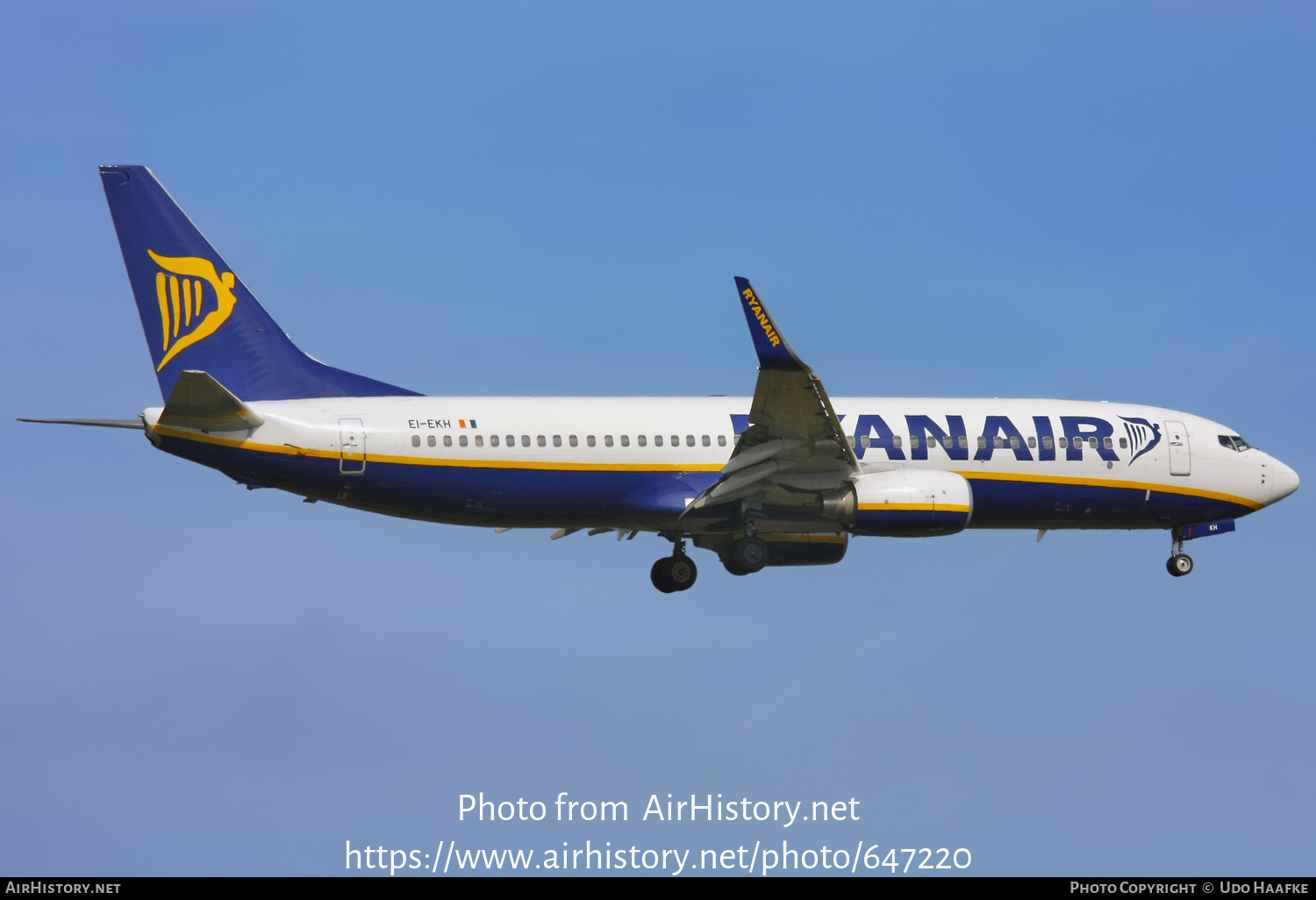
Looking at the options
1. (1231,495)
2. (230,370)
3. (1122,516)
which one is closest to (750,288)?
(230,370)

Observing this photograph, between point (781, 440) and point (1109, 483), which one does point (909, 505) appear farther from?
point (1109, 483)

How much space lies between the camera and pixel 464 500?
31.0 meters

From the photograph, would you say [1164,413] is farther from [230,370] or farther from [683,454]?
[230,370]

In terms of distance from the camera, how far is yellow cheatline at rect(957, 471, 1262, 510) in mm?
34188

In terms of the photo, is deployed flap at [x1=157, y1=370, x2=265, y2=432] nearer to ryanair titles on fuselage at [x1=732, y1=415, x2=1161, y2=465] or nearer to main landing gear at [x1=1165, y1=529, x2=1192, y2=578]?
ryanair titles on fuselage at [x1=732, y1=415, x2=1161, y2=465]

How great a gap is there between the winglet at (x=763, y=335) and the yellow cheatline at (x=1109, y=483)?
7406 mm

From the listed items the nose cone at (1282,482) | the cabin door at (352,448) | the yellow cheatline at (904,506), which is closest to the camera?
the cabin door at (352,448)

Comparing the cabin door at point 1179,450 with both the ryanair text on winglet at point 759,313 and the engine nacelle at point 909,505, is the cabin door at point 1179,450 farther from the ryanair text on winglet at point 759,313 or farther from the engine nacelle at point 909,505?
the ryanair text on winglet at point 759,313

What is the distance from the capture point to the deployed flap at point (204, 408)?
1087 inches

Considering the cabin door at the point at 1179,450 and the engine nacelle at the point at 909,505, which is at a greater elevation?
the cabin door at the point at 1179,450

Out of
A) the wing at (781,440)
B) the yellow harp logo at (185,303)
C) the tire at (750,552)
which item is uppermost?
the yellow harp logo at (185,303)

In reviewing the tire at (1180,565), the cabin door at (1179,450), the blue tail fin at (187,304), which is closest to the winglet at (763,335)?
the blue tail fin at (187,304)

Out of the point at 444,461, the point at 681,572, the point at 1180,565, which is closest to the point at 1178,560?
the point at 1180,565

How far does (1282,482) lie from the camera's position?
1478 inches
